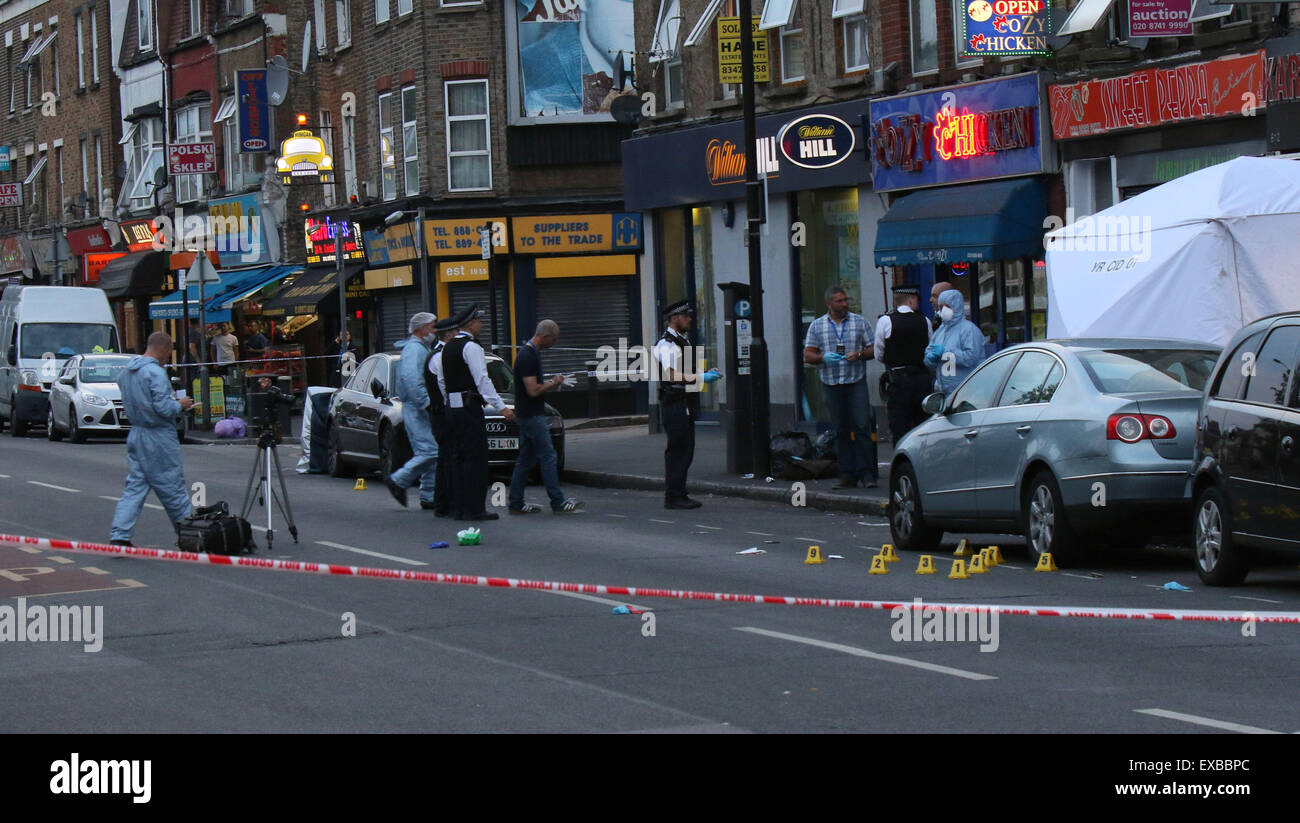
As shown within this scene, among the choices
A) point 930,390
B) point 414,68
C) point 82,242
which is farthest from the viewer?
point 82,242

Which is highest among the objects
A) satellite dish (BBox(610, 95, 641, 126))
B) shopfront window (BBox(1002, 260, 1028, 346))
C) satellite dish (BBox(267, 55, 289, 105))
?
satellite dish (BBox(267, 55, 289, 105))

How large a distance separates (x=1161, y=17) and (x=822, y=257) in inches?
323

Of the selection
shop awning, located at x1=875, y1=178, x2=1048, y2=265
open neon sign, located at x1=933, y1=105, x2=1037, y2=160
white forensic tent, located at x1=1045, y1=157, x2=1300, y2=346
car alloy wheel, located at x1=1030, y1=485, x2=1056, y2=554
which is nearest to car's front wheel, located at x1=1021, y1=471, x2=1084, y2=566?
car alloy wheel, located at x1=1030, y1=485, x2=1056, y2=554

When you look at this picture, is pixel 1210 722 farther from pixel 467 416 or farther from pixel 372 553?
pixel 467 416

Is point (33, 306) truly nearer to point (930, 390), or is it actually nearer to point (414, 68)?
point (414, 68)

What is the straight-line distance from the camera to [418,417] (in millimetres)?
18750

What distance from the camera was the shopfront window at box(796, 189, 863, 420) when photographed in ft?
86.7

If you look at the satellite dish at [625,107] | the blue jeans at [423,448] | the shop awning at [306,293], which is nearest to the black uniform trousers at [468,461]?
the blue jeans at [423,448]

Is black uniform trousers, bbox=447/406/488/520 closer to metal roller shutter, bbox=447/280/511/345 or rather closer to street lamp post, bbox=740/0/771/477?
street lamp post, bbox=740/0/771/477

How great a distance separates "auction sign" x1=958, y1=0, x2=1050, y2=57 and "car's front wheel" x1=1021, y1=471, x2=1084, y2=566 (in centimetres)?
957

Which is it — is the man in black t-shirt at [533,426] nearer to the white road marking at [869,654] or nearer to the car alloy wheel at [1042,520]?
the car alloy wheel at [1042,520]

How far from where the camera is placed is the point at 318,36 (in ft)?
140
